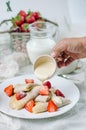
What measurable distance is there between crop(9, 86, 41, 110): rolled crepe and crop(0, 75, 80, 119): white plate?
12mm

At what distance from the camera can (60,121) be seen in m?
0.87

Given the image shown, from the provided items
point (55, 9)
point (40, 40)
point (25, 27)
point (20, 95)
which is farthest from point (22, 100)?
point (55, 9)

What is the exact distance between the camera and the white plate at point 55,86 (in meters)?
0.86

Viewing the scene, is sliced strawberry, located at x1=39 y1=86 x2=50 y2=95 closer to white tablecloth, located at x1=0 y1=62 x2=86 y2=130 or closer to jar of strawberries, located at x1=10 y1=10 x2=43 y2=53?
white tablecloth, located at x1=0 y1=62 x2=86 y2=130

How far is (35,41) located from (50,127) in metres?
0.43

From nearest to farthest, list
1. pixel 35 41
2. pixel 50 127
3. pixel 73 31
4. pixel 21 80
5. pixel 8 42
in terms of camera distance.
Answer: pixel 50 127 < pixel 21 80 < pixel 35 41 < pixel 8 42 < pixel 73 31

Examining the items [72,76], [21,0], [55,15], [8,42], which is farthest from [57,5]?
[72,76]

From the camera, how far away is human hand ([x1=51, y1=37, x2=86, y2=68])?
41.4 inches

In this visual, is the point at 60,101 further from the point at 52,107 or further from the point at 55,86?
the point at 55,86

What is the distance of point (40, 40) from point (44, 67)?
0.18 meters

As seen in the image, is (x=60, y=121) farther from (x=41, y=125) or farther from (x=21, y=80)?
(x=21, y=80)

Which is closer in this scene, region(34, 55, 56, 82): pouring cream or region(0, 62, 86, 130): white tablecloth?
region(0, 62, 86, 130): white tablecloth

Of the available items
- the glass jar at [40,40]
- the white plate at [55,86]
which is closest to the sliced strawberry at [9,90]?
the white plate at [55,86]

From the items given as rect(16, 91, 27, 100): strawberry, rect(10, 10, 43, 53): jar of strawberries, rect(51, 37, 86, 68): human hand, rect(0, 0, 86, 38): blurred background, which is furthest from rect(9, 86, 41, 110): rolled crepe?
rect(0, 0, 86, 38): blurred background
